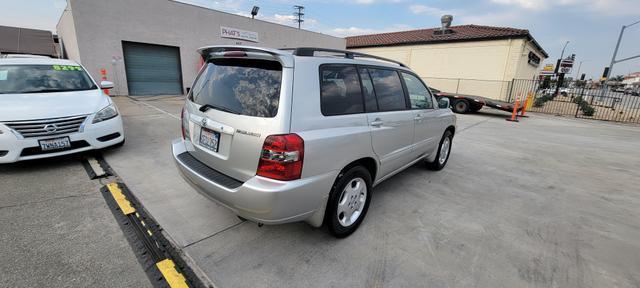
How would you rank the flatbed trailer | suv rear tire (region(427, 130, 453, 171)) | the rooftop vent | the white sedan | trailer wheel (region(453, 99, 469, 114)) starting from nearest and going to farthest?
the white sedan → suv rear tire (region(427, 130, 453, 171)) → the flatbed trailer → trailer wheel (region(453, 99, 469, 114)) → the rooftop vent

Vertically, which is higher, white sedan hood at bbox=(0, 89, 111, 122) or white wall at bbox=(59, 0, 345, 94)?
white wall at bbox=(59, 0, 345, 94)

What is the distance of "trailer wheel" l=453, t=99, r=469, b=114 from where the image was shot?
1330cm

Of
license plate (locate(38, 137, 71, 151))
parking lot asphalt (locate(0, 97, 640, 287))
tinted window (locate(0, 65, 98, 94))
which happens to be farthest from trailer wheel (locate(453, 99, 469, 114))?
license plate (locate(38, 137, 71, 151))

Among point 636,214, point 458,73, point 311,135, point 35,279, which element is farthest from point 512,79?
point 35,279

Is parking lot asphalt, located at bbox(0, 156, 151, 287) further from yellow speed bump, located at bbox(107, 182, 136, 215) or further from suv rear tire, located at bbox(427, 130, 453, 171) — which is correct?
suv rear tire, located at bbox(427, 130, 453, 171)

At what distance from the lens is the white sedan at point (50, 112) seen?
3.46 metres

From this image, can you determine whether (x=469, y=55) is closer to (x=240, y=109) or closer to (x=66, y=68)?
(x=240, y=109)

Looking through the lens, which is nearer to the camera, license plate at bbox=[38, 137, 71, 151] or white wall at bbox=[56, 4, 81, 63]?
license plate at bbox=[38, 137, 71, 151]

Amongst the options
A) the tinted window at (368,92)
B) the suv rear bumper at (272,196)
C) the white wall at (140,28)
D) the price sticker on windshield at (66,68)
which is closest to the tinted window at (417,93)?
the tinted window at (368,92)

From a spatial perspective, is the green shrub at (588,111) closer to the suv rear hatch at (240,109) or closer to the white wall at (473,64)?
the white wall at (473,64)

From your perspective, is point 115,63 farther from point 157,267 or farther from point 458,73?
point 458,73

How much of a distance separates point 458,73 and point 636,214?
17.6m

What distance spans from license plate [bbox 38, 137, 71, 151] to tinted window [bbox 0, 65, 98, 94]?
4.06 feet

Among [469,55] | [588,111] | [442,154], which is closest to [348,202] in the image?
[442,154]
